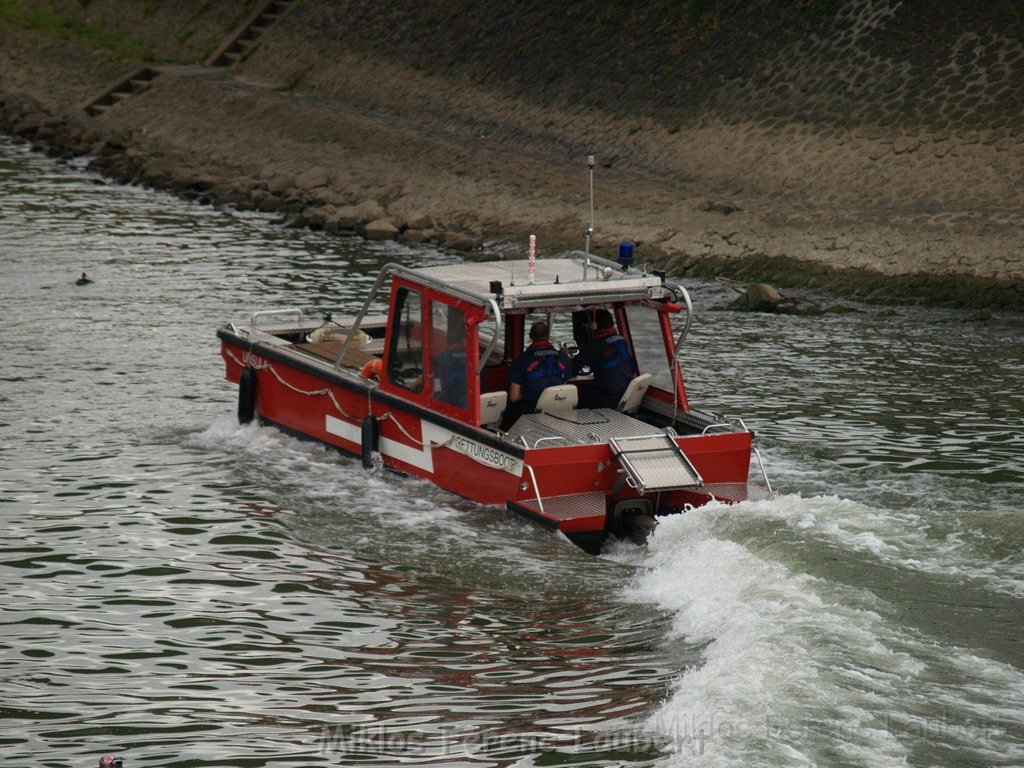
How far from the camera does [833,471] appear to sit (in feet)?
49.2

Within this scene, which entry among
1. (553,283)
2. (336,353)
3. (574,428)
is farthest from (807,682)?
(336,353)

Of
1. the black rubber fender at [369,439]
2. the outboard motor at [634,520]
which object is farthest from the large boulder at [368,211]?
the outboard motor at [634,520]

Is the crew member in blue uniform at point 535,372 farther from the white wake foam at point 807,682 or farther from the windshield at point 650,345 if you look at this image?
the white wake foam at point 807,682

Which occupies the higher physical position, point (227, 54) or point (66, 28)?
point (66, 28)

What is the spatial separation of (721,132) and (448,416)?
54.8 feet

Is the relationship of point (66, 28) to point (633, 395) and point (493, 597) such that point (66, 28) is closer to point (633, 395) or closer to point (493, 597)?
point (633, 395)

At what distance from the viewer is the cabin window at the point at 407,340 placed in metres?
14.1

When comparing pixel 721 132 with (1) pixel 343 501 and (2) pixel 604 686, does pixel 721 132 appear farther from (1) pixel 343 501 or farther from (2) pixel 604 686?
(2) pixel 604 686

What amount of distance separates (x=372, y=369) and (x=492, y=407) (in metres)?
1.53

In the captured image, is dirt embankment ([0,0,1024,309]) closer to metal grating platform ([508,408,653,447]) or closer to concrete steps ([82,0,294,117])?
concrete steps ([82,0,294,117])

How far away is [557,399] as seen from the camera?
45.6ft

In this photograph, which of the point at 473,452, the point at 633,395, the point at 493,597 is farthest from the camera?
the point at 633,395

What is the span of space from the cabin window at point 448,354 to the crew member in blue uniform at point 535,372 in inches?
25.0

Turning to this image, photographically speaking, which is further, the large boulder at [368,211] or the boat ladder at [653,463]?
the large boulder at [368,211]
